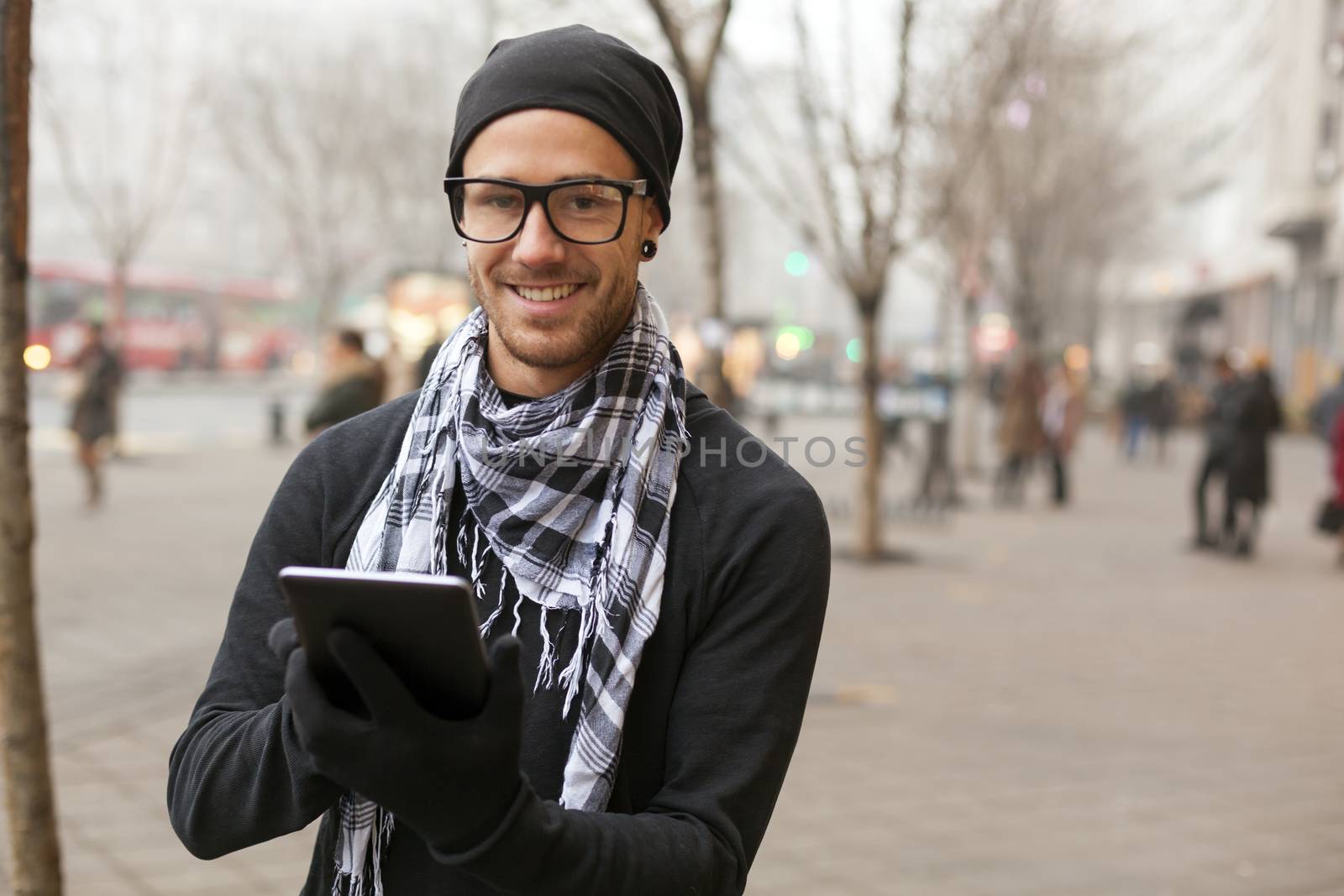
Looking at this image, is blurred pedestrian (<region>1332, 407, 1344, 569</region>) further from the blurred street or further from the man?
the man

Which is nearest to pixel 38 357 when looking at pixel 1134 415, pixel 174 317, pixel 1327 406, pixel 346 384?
pixel 174 317

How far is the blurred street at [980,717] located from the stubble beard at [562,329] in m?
3.13

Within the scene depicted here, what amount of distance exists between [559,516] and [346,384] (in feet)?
25.6

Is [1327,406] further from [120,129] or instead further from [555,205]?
[120,129]

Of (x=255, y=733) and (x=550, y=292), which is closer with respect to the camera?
(x=255, y=733)

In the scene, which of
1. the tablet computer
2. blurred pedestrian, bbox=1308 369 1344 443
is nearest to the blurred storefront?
blurred pedestrian, bbox=1308 369 1344 443

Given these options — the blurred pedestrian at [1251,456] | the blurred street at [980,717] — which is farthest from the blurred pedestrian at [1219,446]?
the blurred street at [980,717]

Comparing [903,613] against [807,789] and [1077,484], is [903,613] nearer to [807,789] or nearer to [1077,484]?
[807,789]

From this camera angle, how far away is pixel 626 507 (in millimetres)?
1641

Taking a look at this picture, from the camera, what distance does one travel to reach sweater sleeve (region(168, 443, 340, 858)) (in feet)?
5.04

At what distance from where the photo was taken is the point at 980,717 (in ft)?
21.7

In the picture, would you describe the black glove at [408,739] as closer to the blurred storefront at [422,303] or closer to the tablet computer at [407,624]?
the tablet computer at [407,624]

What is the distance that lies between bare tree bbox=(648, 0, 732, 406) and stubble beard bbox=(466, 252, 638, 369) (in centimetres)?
586

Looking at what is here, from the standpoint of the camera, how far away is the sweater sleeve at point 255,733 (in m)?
1.54
